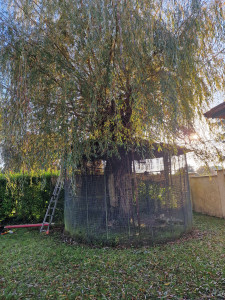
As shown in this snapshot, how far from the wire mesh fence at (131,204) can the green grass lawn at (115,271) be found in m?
0.34

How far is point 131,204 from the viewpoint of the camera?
4715 millimetres

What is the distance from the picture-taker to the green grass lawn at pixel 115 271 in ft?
8.93

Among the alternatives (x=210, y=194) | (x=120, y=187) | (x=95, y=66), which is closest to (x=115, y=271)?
(x=120, y=187)

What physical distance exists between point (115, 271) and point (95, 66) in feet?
10.9

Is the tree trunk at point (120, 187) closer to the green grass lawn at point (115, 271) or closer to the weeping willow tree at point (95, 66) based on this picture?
the green grass lawn at point (115, 271)

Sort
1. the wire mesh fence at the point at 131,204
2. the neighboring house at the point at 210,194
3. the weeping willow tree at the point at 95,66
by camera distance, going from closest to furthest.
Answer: the weeping willow tree at the point at 95,66, the wire mesh fence at the point at 131,204, the neighboring house at the point at 210,194

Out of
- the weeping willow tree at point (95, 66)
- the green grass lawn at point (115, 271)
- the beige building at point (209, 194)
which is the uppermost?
the weeping willow tree at point (95, 66)

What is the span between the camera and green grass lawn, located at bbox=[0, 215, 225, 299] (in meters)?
2.72

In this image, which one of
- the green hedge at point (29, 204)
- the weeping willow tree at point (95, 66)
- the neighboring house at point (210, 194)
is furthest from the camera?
the green hedge at point (29, 204)

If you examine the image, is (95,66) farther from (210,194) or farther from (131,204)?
(210,194)

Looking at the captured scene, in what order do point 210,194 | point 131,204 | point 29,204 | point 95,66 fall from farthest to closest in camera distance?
point 210,194
point 29,204
point 131,204
point 95,66

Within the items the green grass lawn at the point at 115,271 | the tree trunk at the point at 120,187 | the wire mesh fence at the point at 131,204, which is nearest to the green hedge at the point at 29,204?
the green grass lawn at the point at 115,271

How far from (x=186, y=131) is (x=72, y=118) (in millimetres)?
2188

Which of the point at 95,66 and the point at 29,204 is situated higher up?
the point at 95,66
